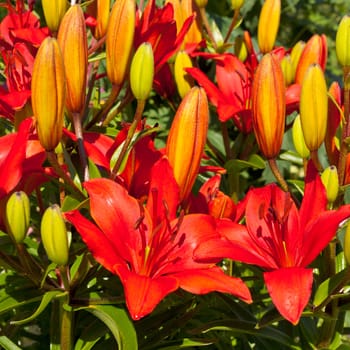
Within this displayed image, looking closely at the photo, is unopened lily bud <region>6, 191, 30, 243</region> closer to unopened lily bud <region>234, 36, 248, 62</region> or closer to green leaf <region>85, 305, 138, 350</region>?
green leaf <region>85, 305, 138, 350</region>

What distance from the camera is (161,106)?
1.69 m

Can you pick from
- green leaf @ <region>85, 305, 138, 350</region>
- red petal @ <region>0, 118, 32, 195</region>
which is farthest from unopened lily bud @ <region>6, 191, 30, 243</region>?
green leaf @ <region>85, 305, 138, 350</region>

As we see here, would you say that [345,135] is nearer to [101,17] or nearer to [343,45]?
[343,45]

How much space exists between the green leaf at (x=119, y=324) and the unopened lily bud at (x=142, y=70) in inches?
8.9

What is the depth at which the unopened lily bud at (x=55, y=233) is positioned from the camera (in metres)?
0.72

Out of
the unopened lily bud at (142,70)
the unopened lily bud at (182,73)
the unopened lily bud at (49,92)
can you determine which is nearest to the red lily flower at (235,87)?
the unopened lily bud at (182,73)

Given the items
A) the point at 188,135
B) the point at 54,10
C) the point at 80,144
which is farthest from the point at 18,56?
the point at 188,135

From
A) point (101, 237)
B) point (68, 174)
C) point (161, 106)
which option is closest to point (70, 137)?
point (68, 174)

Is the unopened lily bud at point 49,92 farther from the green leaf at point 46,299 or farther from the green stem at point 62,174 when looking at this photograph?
the green leaf at point 46,299

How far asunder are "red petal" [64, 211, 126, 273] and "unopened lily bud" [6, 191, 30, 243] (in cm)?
5

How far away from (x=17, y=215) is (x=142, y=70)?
0.21 m

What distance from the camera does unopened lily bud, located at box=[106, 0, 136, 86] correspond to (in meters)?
0.83

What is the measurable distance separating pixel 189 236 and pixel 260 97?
0.53ft

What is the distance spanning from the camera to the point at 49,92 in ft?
2.34
